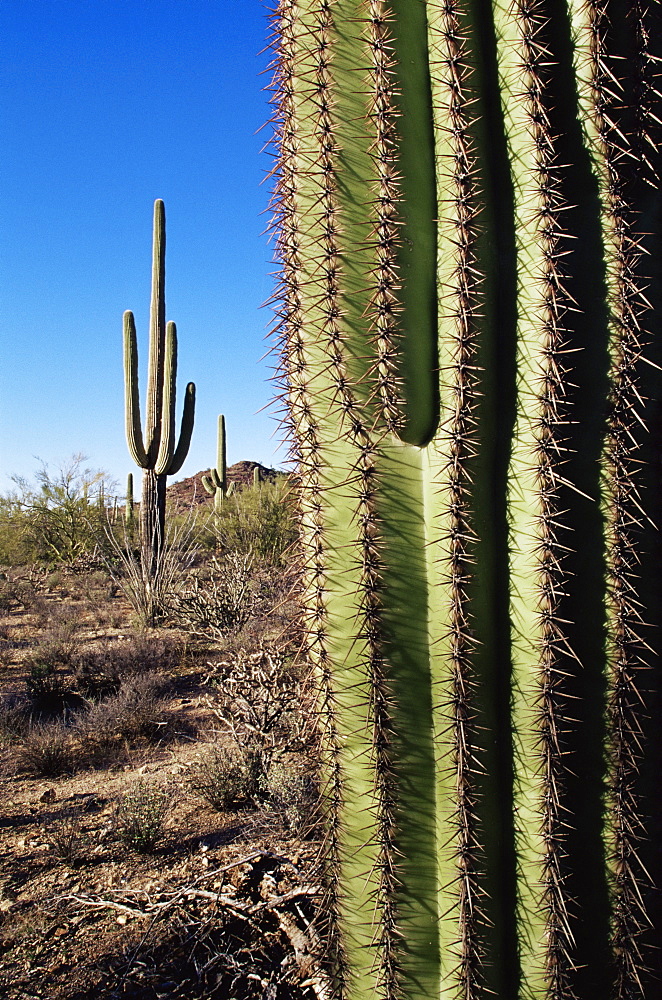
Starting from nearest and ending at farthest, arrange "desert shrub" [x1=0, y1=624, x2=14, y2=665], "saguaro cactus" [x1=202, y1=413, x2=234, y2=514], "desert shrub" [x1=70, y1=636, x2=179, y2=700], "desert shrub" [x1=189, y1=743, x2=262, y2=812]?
"desert shrub" [x1=189, y1=743, x2=262, y2=812] < "desert shrub" [x1=70, y1=636, x2=179, y2=700] < "desert shrub" [x1=0, y1=624, x2=14, y2=665] < "saguaro cactus" [x1=202, y1=413, x2=234, y2=514]

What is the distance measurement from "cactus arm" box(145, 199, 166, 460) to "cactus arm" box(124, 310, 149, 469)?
0.56 ft

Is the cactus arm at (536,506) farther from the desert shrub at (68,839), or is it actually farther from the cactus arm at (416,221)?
the desert shrub at (68,839)

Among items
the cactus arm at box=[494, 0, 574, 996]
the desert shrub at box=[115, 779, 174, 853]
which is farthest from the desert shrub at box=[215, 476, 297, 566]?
the cactus arm at box=[494, 0, 574, 996]

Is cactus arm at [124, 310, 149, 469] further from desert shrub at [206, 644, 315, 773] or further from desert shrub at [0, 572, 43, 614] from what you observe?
desert shrub at [206, 644, 315, 773]

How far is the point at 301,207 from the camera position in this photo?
82.0 inches

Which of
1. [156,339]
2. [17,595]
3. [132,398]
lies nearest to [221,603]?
[132,398]

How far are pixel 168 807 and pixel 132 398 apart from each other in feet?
30.7

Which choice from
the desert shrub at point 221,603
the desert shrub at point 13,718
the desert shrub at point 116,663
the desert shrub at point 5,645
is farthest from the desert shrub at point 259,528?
the desert shrub at point 13,718

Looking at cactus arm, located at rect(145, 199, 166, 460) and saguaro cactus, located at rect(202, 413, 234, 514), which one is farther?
saguaro cactus, located at rect(202, 413, 234, 514)

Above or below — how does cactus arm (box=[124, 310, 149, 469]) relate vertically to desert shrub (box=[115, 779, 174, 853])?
above

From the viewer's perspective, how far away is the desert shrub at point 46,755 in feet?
18.8

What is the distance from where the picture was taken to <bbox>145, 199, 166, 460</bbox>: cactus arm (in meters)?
12.6

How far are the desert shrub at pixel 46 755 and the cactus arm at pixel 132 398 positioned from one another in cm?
720

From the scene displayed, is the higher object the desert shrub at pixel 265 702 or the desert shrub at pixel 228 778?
the desert shrub at pixel 265 702
